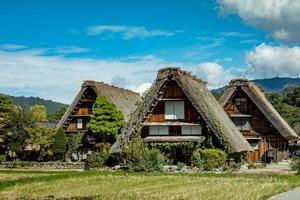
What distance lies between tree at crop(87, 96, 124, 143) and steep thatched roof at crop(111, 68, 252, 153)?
943 cm

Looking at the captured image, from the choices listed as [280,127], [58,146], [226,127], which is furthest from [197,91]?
[58,146]

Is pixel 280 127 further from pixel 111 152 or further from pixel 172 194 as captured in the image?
pixel 172 194

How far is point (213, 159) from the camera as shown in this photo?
42156 mm

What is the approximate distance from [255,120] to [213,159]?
16.4 metres

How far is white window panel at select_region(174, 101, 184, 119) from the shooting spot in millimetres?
47062

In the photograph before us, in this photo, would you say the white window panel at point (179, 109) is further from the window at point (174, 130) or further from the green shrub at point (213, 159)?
the green shrub at point (213, 159)

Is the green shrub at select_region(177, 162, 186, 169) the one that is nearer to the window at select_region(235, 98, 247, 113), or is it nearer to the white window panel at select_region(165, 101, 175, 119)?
the white window panel at select_region(165, 101, 175, 119)

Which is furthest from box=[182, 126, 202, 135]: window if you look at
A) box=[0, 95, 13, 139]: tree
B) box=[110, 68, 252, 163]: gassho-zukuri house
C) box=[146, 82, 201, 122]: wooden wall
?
box=[0, 95, 13, 139]: tree

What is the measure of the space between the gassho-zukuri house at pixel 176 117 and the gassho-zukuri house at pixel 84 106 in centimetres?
1242

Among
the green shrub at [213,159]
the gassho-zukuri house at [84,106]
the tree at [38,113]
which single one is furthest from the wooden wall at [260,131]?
the tree at [38,113]

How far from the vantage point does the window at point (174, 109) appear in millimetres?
47125

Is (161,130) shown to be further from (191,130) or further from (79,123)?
(79,123)

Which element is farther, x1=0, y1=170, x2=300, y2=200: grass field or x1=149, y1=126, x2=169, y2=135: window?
x1=149, y1=126, x2=169, y2=135: window

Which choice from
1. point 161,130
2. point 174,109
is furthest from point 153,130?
point 174,109
